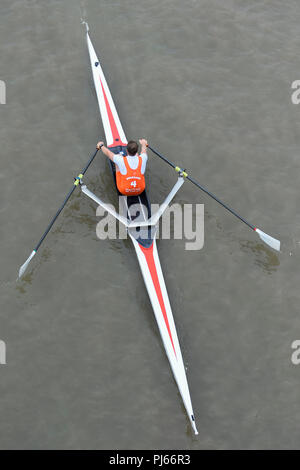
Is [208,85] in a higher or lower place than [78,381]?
higher

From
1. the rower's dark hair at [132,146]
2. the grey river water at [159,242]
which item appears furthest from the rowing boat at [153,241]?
the rower's dark hair at [132,146]

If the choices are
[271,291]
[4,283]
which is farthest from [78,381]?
[271,291]

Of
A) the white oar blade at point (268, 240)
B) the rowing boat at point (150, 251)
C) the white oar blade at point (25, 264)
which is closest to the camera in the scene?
the rowing boat at point (150, 251)

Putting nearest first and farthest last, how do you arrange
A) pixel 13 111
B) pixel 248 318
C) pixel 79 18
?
pixel 248 318, pixel 13 111, pixel 79 18

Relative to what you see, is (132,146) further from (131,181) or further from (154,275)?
(154,275)

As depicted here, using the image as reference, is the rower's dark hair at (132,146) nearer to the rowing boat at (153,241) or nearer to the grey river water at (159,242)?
the rowing boat at (153,241)

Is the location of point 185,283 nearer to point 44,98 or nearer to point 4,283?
point 4,283
